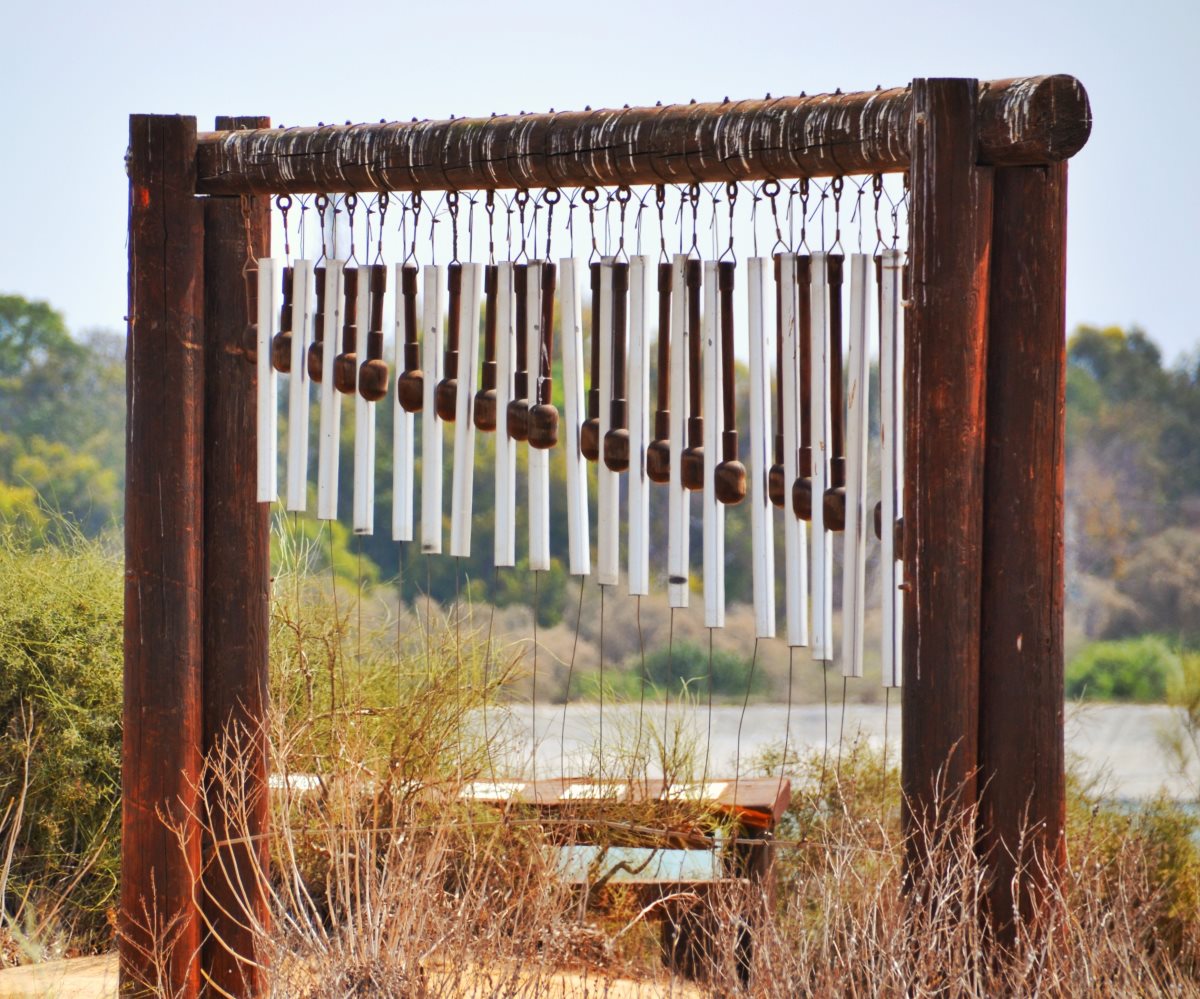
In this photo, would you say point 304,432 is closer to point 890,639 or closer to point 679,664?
point 890,639

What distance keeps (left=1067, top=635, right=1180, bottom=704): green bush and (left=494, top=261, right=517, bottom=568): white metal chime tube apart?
591 inches

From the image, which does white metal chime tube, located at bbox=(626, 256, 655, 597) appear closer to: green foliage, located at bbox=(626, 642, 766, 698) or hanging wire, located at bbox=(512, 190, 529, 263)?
hanging wire, located at bbox=(512, 190, 529, 263)

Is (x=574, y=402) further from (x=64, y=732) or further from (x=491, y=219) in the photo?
(x=64, y=732)

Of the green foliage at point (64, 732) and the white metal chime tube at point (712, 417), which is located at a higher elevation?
the white metal chime tube at point (712, 417)

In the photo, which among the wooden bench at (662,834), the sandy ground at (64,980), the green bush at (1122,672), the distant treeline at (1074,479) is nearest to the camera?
the sandy ground at (64,980)

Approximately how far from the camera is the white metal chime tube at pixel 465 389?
148 inches

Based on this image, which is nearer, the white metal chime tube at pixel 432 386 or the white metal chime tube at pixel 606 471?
the white metal chime tube at pixel 606 471

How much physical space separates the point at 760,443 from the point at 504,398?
68 centimetres

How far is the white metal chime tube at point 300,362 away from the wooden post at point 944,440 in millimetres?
1597

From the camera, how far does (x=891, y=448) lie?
3.38 meters

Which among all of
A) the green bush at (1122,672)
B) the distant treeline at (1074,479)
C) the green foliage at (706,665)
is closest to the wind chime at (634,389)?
the distant treeline at (1074,479)

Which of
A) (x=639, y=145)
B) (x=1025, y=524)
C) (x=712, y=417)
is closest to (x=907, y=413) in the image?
(x=1025, y=524)

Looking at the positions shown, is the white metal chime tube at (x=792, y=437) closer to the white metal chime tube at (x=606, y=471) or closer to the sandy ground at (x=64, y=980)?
the white metal chime tube at (x=606, y=471)

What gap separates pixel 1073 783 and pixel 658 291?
5.53m
